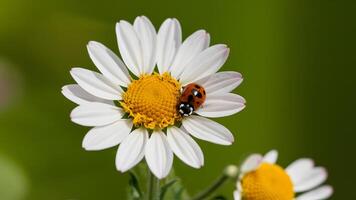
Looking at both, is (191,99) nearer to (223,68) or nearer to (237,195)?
(237,195)

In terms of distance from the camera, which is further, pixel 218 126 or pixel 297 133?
pixel 297 133

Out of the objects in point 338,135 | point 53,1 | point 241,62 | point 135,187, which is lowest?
point 338,135

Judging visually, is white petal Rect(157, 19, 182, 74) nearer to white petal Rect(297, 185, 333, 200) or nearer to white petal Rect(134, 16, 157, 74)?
white petal Rect(134, 16, 157, 74)

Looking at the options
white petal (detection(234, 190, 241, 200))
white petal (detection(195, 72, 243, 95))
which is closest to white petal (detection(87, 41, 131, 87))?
white petal (detection(195, 72, 243, 95))

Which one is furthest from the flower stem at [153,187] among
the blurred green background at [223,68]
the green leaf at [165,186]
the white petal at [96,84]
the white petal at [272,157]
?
the blurred green background at [223,68]

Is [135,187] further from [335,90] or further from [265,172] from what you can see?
[335,90]

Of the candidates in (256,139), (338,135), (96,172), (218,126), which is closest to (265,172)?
(218,126)
